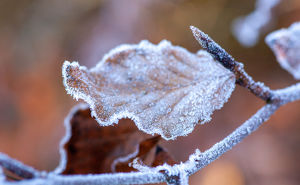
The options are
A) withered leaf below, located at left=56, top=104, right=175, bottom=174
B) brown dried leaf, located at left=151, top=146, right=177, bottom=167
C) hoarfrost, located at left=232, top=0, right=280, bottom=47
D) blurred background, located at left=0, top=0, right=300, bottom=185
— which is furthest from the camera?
blurred background, located at left=0, top=0, right=300, bottom=185

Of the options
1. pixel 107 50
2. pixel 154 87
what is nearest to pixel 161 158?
pixel 154 87

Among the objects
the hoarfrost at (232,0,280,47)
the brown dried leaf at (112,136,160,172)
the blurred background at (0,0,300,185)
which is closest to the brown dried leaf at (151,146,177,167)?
the brown dried leaf at (112,136,160,172)

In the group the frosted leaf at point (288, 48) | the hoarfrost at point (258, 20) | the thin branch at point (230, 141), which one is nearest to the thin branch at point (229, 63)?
Answer: the thin branch at point (230, 141)

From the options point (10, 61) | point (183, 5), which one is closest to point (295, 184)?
point (183, 5)

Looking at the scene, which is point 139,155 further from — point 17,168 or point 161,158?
point 17,168

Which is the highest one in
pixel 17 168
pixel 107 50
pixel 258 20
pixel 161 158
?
pixel 107 50

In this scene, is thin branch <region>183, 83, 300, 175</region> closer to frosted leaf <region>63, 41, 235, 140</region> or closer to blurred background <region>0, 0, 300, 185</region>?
frosted leaf <region>63, 41, 235, 140</region>
